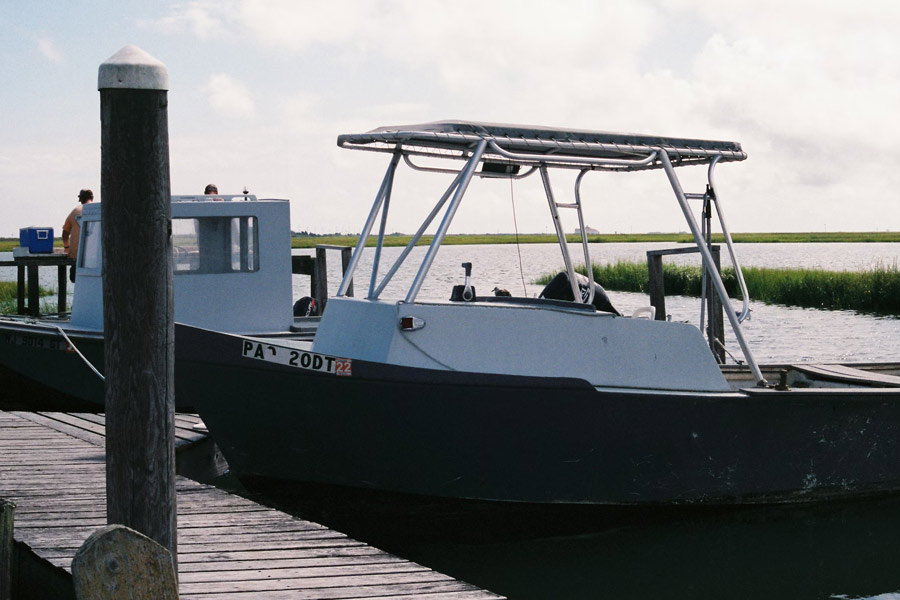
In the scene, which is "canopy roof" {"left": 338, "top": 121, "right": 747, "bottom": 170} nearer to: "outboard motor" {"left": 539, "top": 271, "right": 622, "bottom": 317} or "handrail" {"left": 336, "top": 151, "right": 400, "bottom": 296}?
"handrail" {"left": 336, "top": 151, "right": 400, "bottom": 296}

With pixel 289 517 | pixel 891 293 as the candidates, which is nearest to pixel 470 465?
pixel 289 517

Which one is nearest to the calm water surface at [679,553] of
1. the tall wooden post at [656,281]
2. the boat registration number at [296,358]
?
the boat registration number at [296,358]

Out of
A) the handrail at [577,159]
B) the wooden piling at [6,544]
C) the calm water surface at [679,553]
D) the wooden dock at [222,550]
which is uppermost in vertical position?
the handrail at [577,159]

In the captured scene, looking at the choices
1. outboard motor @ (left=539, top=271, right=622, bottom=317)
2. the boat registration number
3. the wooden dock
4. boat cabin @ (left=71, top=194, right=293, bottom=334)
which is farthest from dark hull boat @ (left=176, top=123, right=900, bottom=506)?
boat cabin @ (left=71, top=194, right=293, bottom=334)

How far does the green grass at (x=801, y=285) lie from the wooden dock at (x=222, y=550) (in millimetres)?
26423

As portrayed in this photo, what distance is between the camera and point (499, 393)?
26.3 feet

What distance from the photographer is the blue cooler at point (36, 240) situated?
16953 millimetres

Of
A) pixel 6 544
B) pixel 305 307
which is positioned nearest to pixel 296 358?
pixel 6 544

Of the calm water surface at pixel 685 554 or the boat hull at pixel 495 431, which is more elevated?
the boat hull at pixel 495 431

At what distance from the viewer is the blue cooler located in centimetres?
1695

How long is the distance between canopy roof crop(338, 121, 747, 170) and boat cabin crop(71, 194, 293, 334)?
463cm

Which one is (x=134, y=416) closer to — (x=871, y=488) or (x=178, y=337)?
(x=178, y=337)

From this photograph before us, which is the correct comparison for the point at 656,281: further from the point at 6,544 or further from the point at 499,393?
the point at 6,544

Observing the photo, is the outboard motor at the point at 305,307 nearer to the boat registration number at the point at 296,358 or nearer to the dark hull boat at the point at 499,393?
the dark hull boat at the point at 499,393
